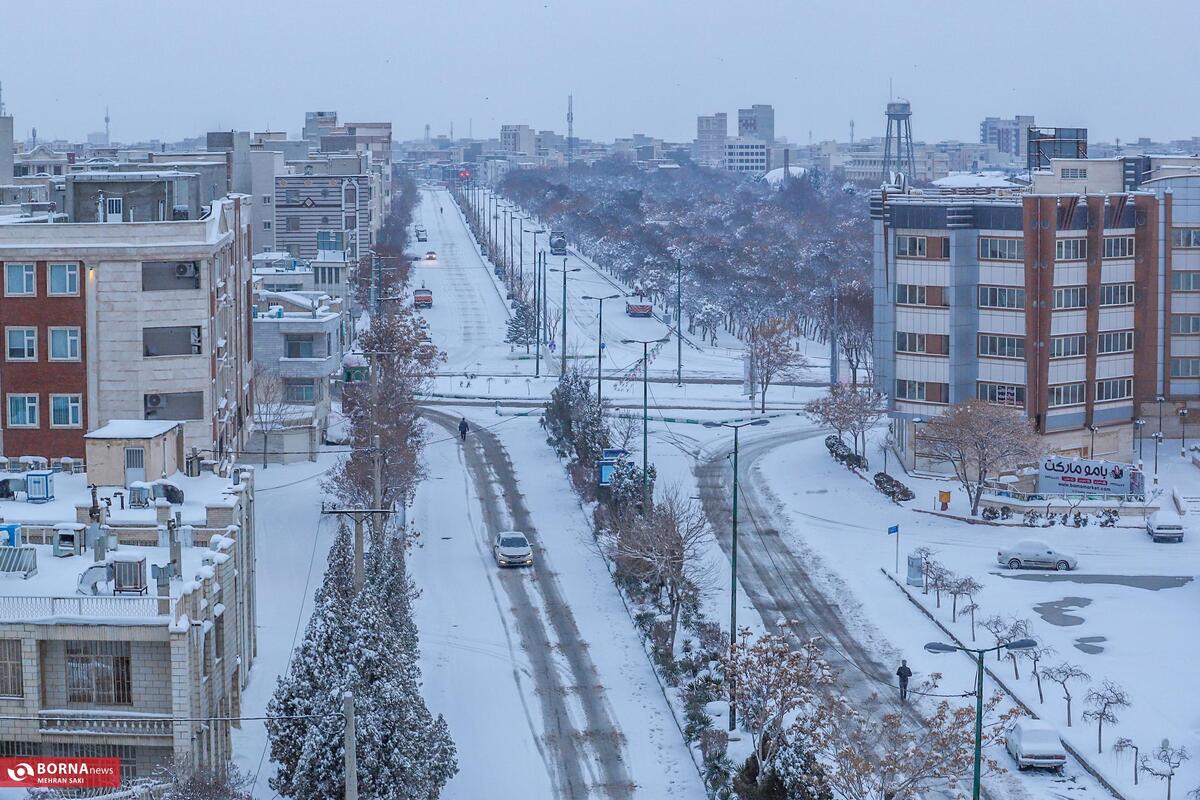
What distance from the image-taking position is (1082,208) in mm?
65750

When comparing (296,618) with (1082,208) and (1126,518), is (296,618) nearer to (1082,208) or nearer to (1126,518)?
(1126,518)

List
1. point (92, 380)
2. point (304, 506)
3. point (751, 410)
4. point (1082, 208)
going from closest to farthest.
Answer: point (92, 380), point (304, 506), point (1082, 208), point (751, 410)

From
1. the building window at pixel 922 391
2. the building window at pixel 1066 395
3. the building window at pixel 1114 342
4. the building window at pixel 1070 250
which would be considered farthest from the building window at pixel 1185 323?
the building window at pixel 922 391

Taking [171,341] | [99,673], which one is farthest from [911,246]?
[99,673]

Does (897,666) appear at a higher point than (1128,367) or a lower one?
lower

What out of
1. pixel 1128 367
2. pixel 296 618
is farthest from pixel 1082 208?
pixel 296 618

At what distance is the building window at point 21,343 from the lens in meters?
47.4

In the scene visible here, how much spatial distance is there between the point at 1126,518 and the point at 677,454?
18614 millimetres

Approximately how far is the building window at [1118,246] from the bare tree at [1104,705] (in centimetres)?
3083

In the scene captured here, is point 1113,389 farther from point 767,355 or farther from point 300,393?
point 300,393

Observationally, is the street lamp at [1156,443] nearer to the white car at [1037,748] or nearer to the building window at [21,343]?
the white car at [1037,748]

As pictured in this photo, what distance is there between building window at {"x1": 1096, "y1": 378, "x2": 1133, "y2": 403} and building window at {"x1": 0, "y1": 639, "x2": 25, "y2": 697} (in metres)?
47.2

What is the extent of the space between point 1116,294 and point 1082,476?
10725mm

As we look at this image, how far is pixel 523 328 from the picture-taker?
10662cm
